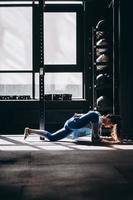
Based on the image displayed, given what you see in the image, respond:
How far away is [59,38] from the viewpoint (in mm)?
11492

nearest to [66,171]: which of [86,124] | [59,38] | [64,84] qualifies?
[86,124]

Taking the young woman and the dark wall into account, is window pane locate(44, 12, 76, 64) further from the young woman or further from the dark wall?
the young woman

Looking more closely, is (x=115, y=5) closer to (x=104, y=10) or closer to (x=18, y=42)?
(x=104, y=10)

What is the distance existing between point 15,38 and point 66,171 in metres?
6.86

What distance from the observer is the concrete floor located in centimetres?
400

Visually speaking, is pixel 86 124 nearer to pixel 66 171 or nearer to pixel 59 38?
pixel 66 171

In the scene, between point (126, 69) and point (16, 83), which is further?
point (16, 83)

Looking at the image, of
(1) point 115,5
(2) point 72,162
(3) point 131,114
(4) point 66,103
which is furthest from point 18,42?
(2) point 72,162

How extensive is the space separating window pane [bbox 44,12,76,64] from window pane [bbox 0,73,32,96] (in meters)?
0.78

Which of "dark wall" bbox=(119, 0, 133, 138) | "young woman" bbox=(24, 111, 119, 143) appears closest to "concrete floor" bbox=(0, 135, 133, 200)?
"young woman" bbox=(24, 111, 119, 143)

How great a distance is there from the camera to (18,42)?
11.4m

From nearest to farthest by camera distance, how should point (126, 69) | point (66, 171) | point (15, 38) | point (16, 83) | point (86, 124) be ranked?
point (66, 171) < point (86, 124) < point (126, 69) < point (15, 38) < point (16, 83)

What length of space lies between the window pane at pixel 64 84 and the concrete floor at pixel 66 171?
343cm

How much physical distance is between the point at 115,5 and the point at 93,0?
2126 millimetres
